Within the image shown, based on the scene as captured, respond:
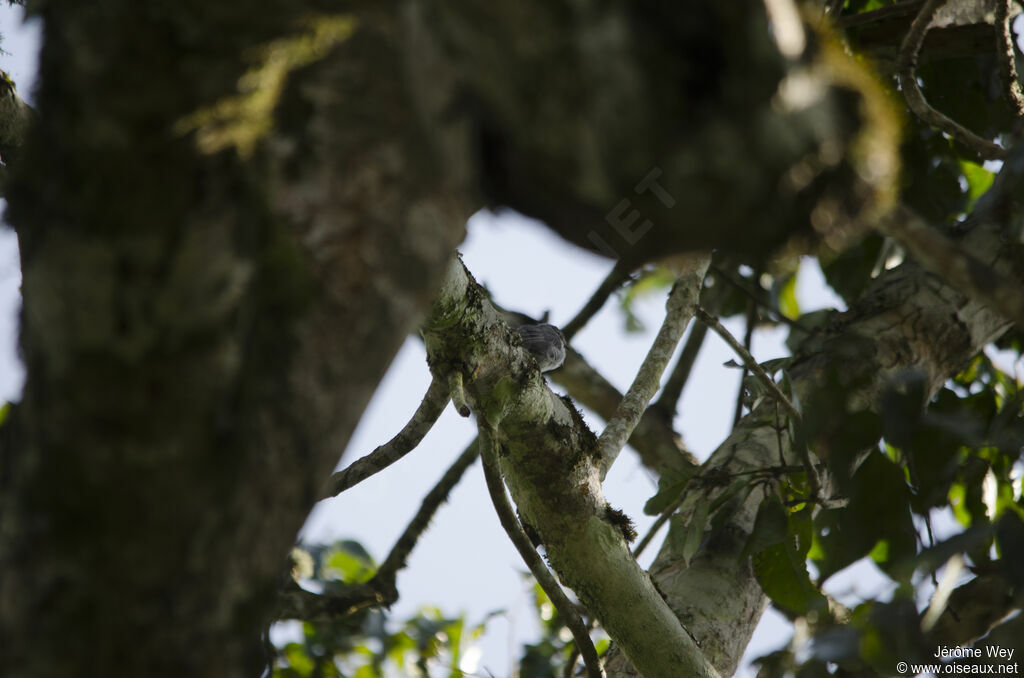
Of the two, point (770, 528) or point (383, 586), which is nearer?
point (770, 528)

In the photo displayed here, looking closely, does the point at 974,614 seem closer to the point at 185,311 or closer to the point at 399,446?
the point at 399,446

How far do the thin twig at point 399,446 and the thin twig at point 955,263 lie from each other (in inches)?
43.1

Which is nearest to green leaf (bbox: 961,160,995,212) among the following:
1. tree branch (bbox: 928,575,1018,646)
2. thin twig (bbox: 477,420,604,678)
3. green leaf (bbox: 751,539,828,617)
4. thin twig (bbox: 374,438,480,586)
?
tree branch (bbox: 928,575,1018,646)

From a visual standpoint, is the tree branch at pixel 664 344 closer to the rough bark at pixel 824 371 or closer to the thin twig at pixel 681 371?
the rough bark at pixel 824 371

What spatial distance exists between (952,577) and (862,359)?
1132 millimetres

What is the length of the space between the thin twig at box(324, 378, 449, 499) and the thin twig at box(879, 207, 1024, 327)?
1.09m

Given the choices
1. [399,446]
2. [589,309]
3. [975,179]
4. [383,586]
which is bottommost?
[399,446]

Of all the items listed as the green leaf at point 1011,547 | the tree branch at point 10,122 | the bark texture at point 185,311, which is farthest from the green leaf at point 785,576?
the tree branch at point 10,122

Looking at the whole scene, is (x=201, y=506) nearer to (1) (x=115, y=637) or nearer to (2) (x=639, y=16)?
(1) (x=115, y=637)

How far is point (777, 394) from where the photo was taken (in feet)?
6.28

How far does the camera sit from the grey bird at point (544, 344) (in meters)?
2.25

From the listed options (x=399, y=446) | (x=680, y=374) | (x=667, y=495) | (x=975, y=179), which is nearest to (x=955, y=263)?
(x=399, y=446)

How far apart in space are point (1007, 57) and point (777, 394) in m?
0.98

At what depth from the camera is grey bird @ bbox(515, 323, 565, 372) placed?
2.25m
